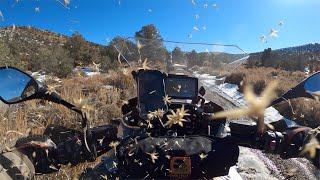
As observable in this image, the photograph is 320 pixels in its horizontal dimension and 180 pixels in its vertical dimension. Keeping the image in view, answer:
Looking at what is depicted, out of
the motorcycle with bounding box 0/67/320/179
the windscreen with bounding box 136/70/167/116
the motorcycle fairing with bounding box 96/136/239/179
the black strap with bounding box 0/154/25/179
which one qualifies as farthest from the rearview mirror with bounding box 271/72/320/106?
the black strap with bounding box 0/154/25/179

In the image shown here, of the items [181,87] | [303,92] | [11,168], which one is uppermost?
[303,92]

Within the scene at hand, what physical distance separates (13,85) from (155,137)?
1.09 meters

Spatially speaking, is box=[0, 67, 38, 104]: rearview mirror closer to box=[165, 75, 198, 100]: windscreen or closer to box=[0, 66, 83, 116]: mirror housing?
box=[0, 66, 83, 116]: mirror housing

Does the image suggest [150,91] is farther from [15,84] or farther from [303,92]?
[303,92]

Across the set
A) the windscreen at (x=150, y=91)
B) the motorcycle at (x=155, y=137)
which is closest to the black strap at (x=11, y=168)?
the motorcycle at (x=155, y=137)

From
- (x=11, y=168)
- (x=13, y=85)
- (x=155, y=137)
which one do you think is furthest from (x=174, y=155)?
(x=13, y=85)

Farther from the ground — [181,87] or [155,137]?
[181,87]

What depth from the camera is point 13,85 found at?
3357mm

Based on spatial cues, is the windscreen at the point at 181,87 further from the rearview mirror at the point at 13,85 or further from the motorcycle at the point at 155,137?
the rearview mirror at the point at 13,85

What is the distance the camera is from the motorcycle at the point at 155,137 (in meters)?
2.83

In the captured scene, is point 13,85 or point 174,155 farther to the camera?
point 13,85

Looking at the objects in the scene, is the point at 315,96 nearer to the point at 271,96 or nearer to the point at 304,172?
the point at 271,96

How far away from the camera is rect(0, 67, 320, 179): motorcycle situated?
2.83 meters

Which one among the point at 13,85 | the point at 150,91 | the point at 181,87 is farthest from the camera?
the point at 181,87
